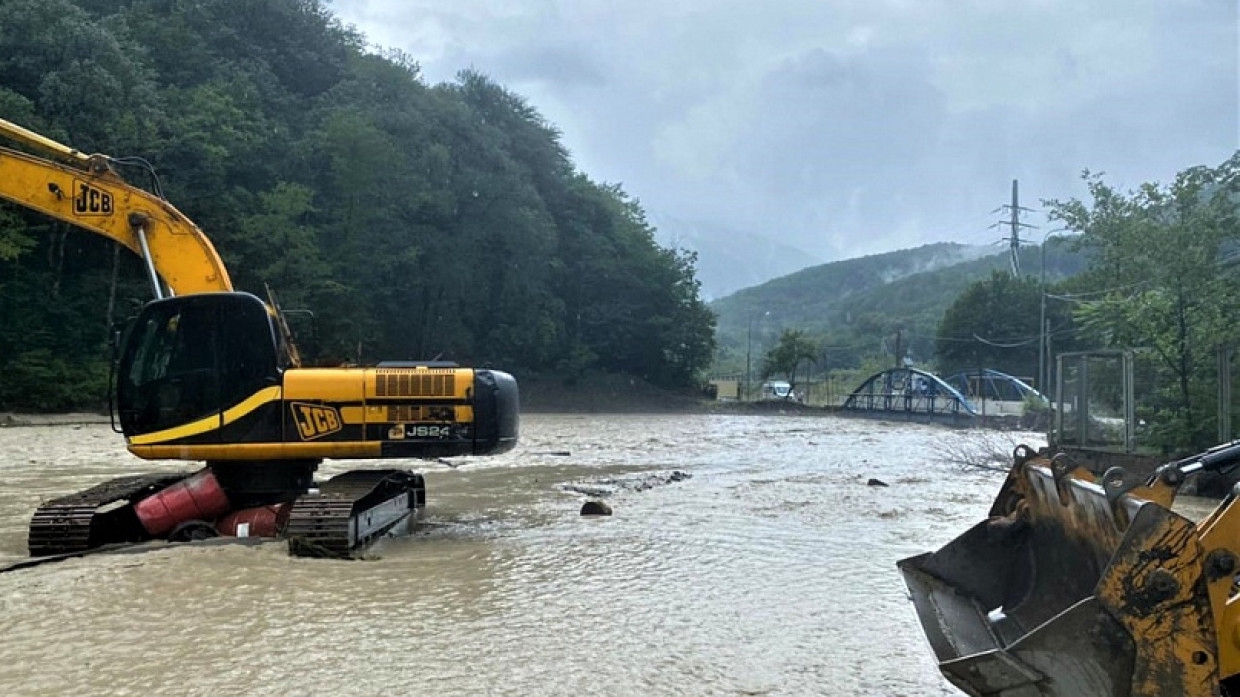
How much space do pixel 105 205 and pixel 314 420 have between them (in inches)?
126

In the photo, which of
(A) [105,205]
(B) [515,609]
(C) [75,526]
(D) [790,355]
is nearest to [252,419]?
(C) [75,526]

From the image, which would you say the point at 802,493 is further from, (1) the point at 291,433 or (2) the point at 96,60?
(2) the point at 96,60

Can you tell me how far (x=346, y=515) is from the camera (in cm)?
780

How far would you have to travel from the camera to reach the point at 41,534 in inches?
308

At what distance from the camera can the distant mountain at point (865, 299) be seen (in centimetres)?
10712

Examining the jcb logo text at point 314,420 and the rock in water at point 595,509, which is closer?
the jcb logo text at point 314,420

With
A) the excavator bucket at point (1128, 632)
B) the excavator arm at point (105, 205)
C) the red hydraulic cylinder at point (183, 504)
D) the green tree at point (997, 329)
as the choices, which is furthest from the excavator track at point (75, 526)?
the green tree at point (997, 329)

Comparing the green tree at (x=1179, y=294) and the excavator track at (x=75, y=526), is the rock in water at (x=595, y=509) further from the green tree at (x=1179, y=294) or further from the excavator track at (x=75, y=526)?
the green tree at (x=1179, y=294)

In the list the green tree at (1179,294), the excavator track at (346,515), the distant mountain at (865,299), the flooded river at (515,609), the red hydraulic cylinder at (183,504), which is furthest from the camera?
the distant mountain at (865,299)

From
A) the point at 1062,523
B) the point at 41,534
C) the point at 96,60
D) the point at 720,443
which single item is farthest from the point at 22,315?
the point at 1062,523

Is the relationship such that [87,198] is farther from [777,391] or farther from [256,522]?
[777,391]

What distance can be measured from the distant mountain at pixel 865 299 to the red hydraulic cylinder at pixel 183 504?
7277cm

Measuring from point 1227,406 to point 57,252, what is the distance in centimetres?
3657

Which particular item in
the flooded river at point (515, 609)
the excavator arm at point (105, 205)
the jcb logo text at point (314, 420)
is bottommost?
the flooded river at point (515, 609)
